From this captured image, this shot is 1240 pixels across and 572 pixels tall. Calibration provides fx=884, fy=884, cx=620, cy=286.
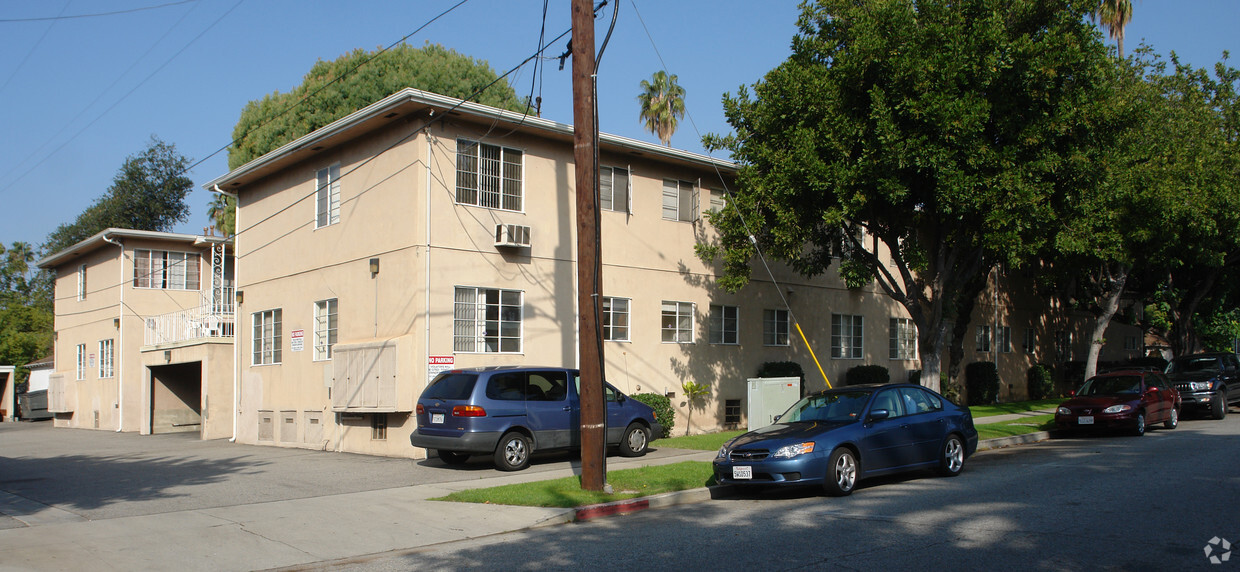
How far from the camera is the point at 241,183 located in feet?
77.8

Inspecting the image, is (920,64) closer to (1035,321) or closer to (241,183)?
(241,183)

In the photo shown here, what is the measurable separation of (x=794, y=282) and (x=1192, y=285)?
19.7 metres

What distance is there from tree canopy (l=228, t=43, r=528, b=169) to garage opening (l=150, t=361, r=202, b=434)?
37.9ft

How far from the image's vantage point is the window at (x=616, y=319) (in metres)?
20.0

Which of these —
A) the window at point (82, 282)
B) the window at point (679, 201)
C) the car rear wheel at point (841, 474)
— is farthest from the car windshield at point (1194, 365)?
the window at point (82, 282)

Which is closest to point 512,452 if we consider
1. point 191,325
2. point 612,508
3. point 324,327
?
point 612,508

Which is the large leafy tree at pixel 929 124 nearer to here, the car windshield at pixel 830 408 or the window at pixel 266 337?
the car windshield at pixel 830 408

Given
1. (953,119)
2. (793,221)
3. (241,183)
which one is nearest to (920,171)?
(953,119)

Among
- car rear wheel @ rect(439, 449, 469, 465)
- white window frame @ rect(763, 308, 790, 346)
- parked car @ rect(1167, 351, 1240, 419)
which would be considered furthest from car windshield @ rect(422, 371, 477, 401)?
parked car @ rect(1167, 351, 1240, 419)

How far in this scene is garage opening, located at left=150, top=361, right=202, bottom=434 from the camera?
2816 cm

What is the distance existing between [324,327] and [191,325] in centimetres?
853

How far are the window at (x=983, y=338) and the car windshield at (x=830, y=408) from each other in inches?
833

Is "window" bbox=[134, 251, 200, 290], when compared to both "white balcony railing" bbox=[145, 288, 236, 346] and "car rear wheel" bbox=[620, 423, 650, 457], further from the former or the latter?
"car rear wheel" bbox=[620, 423, 650, 457]

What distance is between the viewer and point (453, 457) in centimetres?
1574
